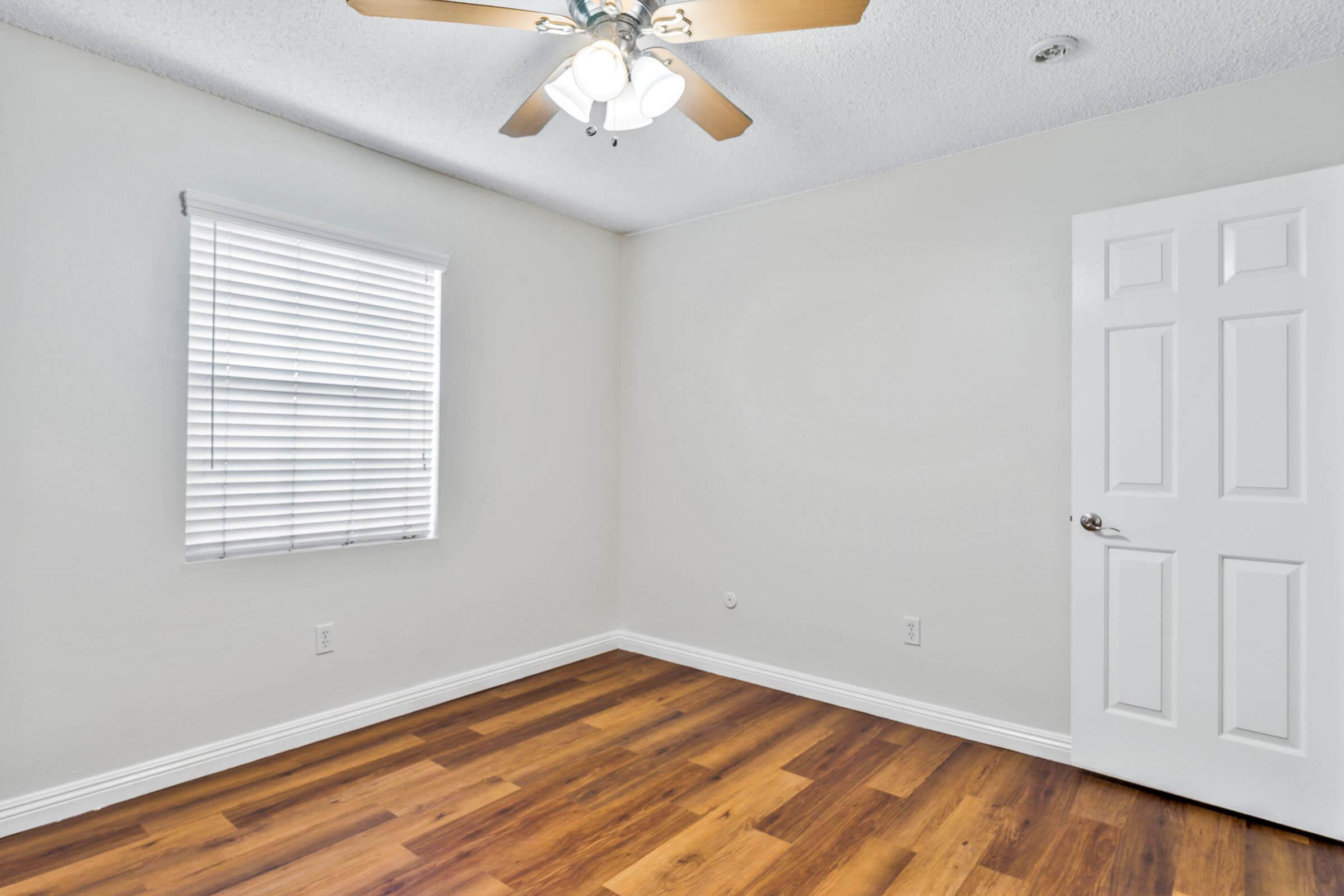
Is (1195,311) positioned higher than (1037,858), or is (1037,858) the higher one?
(1195,311)

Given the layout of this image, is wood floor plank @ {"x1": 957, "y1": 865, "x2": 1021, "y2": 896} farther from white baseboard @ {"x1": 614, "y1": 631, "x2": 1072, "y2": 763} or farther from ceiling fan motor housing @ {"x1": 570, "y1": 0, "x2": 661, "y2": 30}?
ceiling fan motor housing @ {"x1": 570, "y1": 0, "x2": 661, "y2": 30}

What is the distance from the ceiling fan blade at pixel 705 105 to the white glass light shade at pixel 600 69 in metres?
0.17

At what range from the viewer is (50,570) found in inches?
87.7

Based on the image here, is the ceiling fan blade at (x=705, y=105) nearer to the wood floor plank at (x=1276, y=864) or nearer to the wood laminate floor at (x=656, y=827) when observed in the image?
the wood laminate floor at (x=656, y=827)

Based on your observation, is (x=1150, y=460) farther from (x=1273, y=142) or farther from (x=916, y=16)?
(x=916, y=16)

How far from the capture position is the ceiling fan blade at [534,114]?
2.07 meters

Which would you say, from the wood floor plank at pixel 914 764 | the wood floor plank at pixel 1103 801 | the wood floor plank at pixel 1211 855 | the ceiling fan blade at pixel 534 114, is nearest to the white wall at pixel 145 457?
the ceiling fan blade at pixel 534 114

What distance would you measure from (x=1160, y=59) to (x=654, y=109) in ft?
5.51

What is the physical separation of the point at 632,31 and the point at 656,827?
2374 mm

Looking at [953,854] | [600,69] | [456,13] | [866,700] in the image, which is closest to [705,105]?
[600,69]

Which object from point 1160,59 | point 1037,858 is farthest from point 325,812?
point 1160,59

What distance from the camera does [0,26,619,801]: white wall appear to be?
218 centimetres

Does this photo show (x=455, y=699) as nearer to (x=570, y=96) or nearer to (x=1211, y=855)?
(x=570, y=96)

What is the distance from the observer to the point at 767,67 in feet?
7.58
